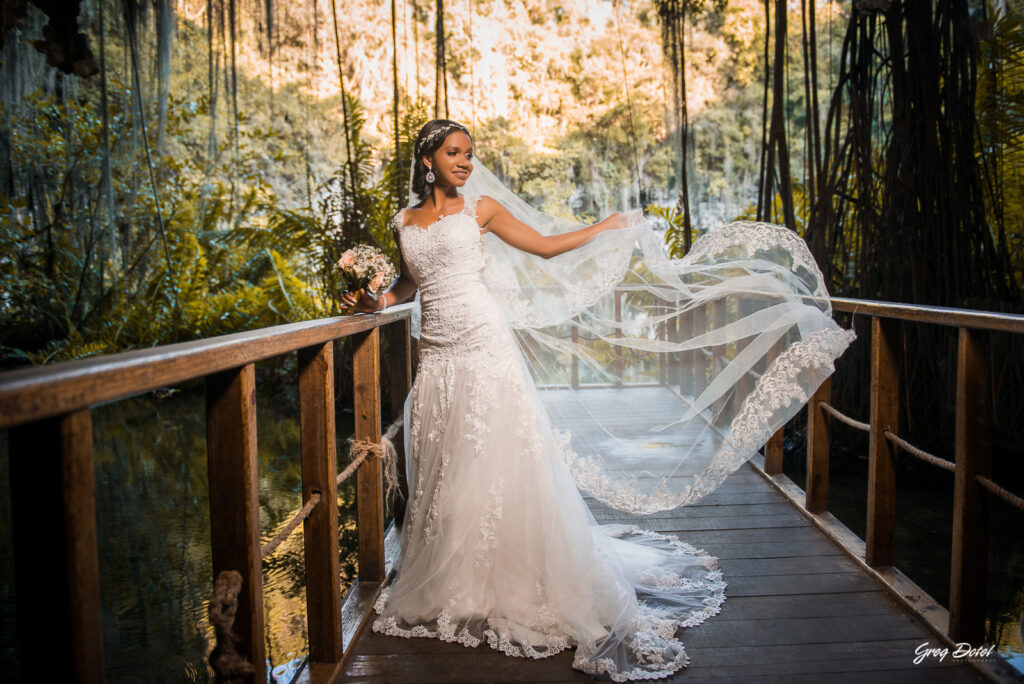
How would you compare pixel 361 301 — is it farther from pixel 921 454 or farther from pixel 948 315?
pixel 921 454

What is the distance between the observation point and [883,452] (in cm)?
237

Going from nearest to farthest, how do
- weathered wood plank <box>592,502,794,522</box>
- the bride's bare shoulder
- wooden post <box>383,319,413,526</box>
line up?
the bride's bare shoulder, wooden post <box>383,319,413,526</box>, weathered wood plank <box>592,502,794,522</box>

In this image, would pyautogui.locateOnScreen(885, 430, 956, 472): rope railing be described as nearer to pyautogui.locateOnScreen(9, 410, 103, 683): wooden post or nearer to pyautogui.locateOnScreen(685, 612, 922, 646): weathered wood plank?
pyautogui.locateOnScreen(685, 612, 922, 646): weathered wood plank

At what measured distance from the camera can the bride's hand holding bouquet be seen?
6.67 ft

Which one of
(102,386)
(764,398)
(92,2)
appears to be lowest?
(764,398)

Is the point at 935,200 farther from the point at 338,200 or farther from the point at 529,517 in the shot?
the point at 338,200

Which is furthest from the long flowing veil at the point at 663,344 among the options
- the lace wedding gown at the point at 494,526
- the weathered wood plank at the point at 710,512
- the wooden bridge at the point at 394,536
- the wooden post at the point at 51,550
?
the wooden post at the point at 51,550

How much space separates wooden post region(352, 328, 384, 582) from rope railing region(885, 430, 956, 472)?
172 cm

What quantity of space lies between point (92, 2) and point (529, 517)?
21.2 feet

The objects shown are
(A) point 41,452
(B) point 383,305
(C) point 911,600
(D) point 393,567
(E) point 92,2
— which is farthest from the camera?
(E) point 92,2

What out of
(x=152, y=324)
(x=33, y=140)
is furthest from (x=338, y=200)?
(x=33, y=140)

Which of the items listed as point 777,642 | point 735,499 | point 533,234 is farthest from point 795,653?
point 533,234

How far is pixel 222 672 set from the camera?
48.2 inches

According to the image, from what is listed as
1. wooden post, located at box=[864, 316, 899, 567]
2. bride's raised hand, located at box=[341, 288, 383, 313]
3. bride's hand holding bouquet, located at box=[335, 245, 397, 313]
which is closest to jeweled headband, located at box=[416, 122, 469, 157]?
bride's hand holding bouquet, located at box=[335, 245, 397, 313]
